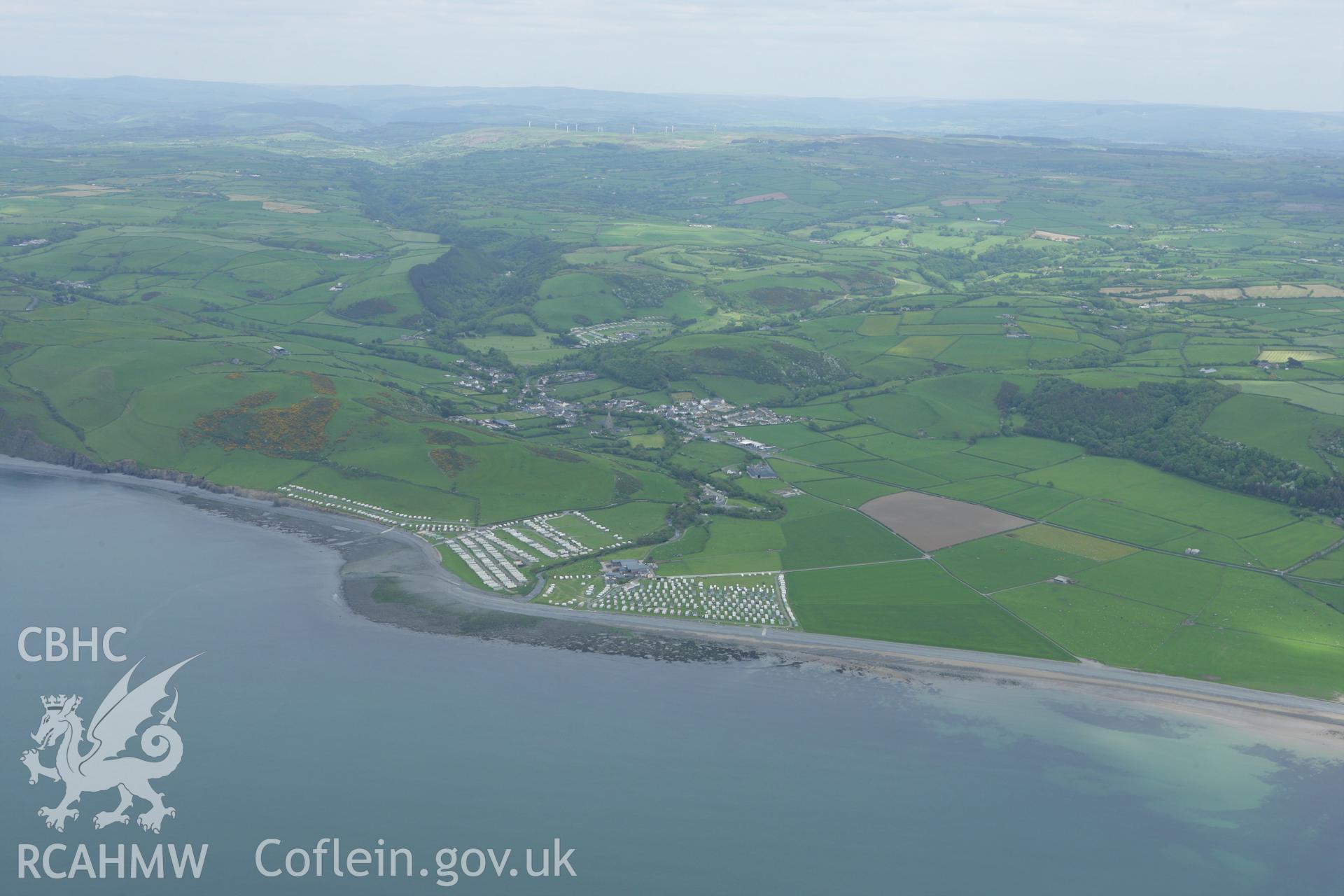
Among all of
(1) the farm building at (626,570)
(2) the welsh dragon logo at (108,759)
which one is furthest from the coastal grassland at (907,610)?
(2) the welsh dragon logo at (108,759)

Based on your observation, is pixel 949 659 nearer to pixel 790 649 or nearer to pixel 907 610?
pixel 907 610

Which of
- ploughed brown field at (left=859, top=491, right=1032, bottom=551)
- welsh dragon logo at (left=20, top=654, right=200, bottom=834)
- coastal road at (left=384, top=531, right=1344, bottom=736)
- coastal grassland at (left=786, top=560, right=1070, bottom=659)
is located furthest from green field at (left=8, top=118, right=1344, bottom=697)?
welsh dragon logo at (left=20, top=654, right=200, bottom=834)

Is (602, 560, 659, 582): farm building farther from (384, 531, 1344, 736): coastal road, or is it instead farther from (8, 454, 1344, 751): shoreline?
(8, 454, 1344, 751): shoreline

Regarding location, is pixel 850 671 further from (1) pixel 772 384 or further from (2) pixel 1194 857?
(1) pixel 772 384

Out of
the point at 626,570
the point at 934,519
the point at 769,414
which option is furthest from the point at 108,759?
the point at 769,414

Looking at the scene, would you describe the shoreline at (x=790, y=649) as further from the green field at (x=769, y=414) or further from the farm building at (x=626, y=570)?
the farm building at (x=626, y=570)
